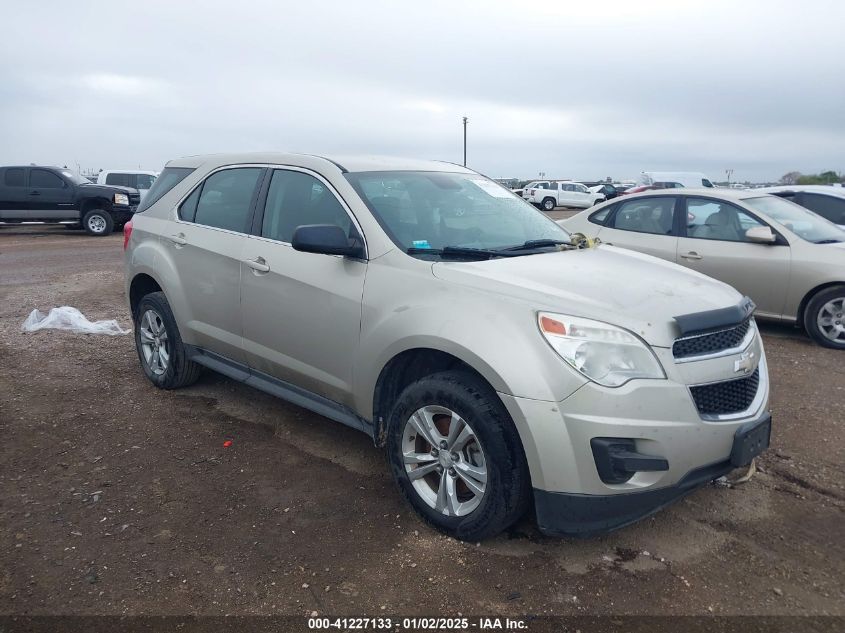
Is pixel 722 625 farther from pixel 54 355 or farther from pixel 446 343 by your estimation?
pixel 54 355

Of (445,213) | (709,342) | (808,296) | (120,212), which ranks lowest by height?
(808,296)

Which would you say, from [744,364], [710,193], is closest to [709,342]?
[744,364]

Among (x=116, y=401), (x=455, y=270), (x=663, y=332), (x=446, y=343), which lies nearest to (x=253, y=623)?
(x=446, y=343)

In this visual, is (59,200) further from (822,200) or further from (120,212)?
(822,200)

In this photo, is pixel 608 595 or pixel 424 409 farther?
pixel 424 409

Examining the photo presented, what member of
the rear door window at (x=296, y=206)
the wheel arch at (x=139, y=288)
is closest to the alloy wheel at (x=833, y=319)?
the rear door window at (x=296, y=206)

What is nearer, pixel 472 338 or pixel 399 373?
pixel 472 338

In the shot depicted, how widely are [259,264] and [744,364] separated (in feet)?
8.95

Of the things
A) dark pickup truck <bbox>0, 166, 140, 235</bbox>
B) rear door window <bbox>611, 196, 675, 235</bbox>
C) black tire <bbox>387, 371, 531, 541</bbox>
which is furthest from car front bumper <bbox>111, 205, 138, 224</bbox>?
black tire <bbox>387, 371, 531, 541</bbox>

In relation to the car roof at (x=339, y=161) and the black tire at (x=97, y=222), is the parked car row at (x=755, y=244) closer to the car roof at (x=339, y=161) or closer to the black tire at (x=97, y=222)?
the car roof at (x=339, y=161)

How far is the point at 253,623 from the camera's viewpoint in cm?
270

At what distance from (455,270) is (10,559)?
2433 mm

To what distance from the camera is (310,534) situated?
10.9 ft

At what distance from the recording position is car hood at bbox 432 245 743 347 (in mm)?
2934
